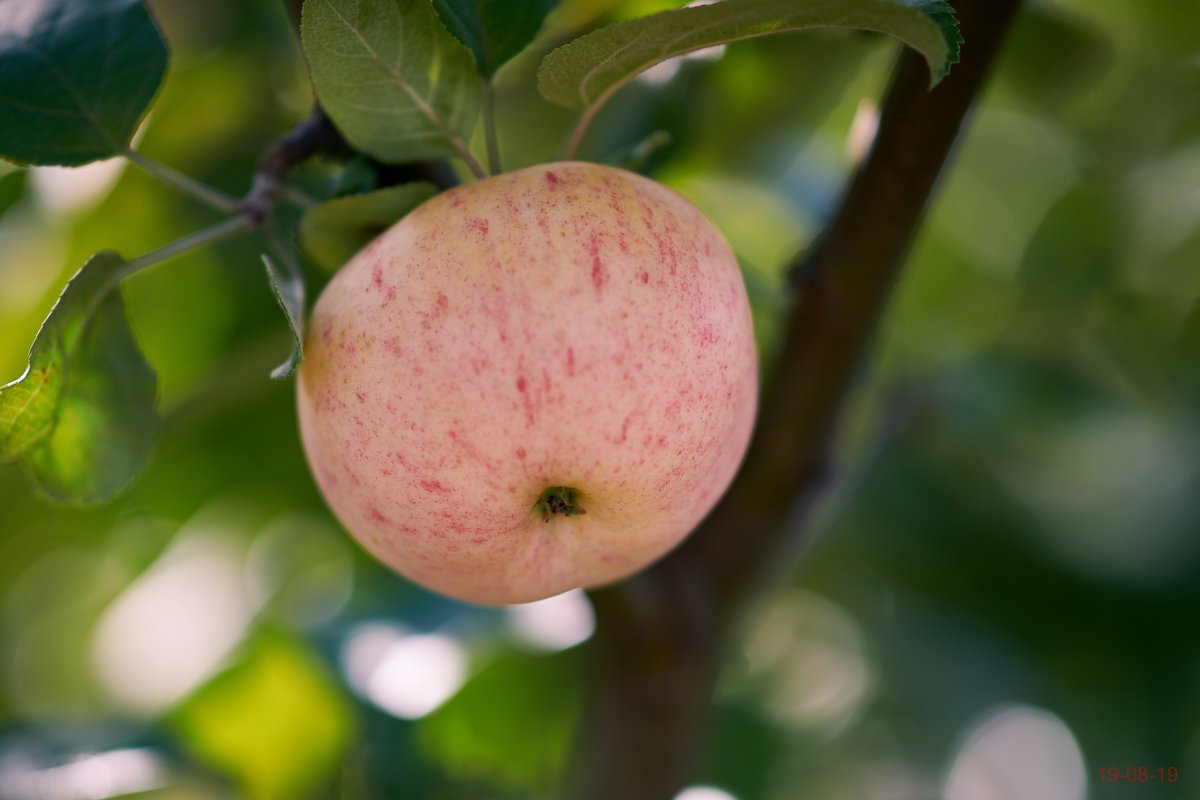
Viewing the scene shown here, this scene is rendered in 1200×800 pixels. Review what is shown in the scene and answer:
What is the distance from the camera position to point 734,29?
20.0 inches

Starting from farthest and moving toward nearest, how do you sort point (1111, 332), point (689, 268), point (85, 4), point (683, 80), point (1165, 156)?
point (1111, 332), point (1165, 156), point (683, 80), point (85, 4), point (689, 268)

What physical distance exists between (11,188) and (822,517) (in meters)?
1.16

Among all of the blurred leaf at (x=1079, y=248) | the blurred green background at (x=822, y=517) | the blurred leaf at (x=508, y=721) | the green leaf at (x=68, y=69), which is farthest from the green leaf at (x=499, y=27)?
the blurred leaf at (x=1079, y=248)

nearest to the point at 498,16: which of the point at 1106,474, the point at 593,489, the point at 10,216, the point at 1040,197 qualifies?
the point at 593,489

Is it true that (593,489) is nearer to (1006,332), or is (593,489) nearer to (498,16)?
(498,16)

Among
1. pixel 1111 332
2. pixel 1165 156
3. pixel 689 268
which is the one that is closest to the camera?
pixel 689 268

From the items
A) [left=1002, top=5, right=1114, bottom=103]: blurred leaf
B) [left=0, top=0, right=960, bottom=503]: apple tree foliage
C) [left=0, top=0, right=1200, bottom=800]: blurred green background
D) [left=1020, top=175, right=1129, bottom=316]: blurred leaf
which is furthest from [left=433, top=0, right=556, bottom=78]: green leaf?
[left=1020, top=175, right=1129, bottom=316]: blurred leaf

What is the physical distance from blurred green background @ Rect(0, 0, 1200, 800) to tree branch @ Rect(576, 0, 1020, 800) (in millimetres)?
109

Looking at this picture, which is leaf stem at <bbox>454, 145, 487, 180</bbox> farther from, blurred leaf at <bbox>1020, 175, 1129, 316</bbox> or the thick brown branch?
blurred leaf at <bbox>1020, 175, 1129, 316</bbox>

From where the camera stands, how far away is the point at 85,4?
626 mm

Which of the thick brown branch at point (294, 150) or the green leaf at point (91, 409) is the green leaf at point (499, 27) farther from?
the green leaf at point (91, 409)

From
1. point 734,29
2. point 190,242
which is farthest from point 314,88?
point 734,29

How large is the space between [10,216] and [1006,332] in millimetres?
1516

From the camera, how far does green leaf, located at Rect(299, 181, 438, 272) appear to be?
1.94 ft
